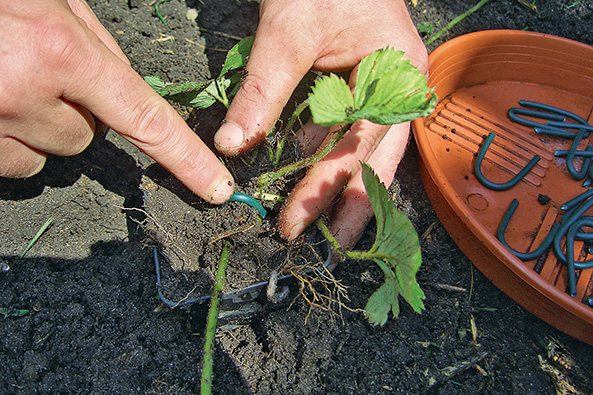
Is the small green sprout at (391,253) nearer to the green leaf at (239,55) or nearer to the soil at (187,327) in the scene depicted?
the soil at (187,327)

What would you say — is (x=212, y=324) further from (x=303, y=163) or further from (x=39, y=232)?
(x=39, y=232)

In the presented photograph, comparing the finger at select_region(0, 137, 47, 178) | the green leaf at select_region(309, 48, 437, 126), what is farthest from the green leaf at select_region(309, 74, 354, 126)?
the finger at select_region(0, 137, 47, 178)

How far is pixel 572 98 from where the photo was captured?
2.09 metres

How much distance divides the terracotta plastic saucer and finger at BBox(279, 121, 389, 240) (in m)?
0.38

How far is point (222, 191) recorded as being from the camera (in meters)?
1.27

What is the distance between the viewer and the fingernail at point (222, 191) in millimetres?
1265

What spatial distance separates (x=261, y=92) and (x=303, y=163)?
9.5 inches

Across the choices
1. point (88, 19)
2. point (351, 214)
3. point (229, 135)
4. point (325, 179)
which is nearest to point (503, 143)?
point (351, 214)

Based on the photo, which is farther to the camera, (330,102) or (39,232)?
(39,232)

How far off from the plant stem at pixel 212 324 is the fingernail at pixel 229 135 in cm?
31

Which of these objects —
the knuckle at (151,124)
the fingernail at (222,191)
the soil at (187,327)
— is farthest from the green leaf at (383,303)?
the knuckle at (151,124)

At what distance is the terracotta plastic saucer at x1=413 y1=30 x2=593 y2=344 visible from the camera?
158 cm

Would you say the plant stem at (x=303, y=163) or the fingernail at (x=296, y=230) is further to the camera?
the fingernail at (x=296, y=230)

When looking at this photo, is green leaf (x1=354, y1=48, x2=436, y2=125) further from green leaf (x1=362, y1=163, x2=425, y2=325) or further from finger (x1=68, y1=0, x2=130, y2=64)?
finger (x1=68, y1=0, x2=130, y2=64)
